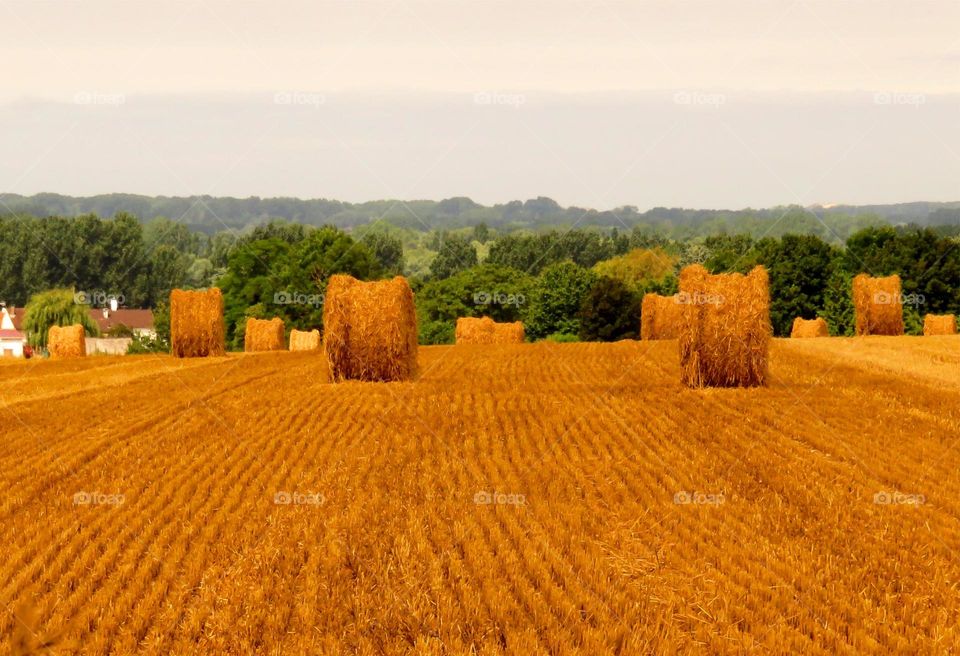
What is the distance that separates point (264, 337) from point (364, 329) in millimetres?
24738

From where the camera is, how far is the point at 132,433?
1680 centimetres

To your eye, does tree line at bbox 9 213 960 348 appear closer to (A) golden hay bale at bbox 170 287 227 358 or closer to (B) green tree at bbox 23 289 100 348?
(B) green tree at bbox 23 289 100 348

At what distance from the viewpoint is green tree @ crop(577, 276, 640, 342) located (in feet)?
231

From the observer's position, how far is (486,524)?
34.1 ft

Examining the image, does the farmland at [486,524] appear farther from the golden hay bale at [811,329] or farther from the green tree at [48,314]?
the green tree at [48,314]

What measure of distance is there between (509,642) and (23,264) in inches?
5705

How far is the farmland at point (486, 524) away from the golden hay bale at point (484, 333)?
85.6 ft

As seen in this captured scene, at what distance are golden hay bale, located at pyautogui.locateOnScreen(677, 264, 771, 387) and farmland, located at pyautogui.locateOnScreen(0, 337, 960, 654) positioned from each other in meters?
0.65

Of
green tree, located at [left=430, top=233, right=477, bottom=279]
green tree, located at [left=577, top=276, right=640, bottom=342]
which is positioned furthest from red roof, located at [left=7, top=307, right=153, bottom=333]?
green tree, located at [left=577, top=276, right=640, bottom=342]

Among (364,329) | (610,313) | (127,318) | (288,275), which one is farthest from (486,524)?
(127,318)

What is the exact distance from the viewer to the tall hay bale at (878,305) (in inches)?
1528

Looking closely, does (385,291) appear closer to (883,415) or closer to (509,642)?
(883,415)

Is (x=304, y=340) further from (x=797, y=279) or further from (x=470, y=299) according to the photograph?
(x=797, y=279)

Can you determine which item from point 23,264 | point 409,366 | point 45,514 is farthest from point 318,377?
point 23,264
